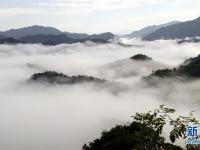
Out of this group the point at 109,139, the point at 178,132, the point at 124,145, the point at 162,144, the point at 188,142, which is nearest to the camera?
the point at 178,132

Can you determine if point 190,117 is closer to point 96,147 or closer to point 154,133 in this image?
point 154,133

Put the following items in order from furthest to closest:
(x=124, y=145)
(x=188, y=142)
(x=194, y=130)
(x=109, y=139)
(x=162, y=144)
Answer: (x=109, y=139)
(x=124, y=145)
(x=194, y=130)
(x=162, y=144)
(x=188, y=142)

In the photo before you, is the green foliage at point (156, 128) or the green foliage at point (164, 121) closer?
the green foliage at point (164, 121)

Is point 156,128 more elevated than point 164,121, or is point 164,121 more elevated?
point 164,121

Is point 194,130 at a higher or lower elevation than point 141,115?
lower

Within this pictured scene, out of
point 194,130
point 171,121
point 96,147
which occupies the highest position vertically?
point 171,121

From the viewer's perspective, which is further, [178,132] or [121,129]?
[121,129]

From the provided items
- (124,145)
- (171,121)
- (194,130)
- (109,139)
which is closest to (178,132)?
(171,121)

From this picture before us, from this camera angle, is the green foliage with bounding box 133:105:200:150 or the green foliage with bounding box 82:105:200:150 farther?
the green foliage with bounding box 82:105:200:150

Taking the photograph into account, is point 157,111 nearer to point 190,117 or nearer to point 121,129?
point 190,117

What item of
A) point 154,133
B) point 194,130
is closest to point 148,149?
point 154,133
